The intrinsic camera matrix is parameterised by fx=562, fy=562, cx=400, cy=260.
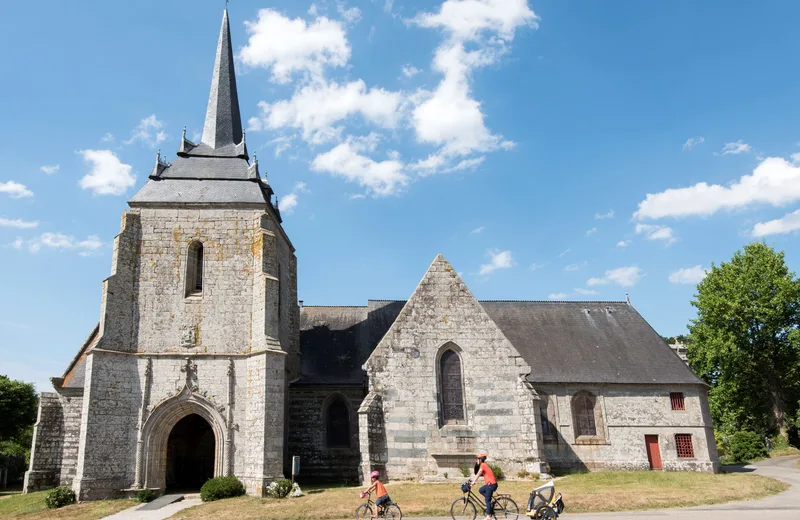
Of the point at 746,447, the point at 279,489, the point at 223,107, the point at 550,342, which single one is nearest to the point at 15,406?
the point at 223,107

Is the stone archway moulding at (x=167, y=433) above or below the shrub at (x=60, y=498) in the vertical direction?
above

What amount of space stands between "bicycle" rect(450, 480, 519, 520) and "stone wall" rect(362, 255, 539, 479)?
6.21m

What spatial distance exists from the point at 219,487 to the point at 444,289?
9.64 metres

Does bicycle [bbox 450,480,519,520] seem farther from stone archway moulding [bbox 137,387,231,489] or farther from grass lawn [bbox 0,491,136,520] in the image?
grass lawn [bbox 0,491,136,520]

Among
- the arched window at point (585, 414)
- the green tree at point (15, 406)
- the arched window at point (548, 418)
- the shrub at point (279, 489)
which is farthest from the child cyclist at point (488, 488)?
the green tree at point (15, 406)

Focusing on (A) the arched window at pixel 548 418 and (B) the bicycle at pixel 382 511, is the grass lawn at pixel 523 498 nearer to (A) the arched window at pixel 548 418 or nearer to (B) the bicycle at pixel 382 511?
(B) the bicycle at pixel 382 511

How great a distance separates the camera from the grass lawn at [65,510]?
15.2m

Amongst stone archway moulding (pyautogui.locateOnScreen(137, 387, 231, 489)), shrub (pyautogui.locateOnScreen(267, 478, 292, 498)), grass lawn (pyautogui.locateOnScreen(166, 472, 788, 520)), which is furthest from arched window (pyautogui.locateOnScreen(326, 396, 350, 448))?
shrub (pyautogui.locateOnScreen(267, 478, 292, 498))

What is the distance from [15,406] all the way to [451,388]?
32523mm

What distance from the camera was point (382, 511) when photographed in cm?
1118

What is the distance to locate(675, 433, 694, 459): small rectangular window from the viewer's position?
24.7 metres

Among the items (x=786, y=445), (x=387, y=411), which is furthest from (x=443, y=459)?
(x=786, y=445)

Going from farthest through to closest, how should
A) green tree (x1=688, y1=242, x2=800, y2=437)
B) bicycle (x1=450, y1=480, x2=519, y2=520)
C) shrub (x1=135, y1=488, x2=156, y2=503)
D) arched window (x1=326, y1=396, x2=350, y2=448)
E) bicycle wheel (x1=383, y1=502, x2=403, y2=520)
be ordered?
green tree (x1=688, y1=242, x2=800, y2=437) → arched window (x1=326, y1=396, x2=350, y2=448) → shrub (x1=135, y1=488, x2=156, y2=503) → bicycle wheel (x1=383, y1=502, x2=403, y2=520) → bicycle (x1=450, y1=480, x2=519, y2=520)

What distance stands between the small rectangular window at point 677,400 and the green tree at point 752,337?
28.5 ft
